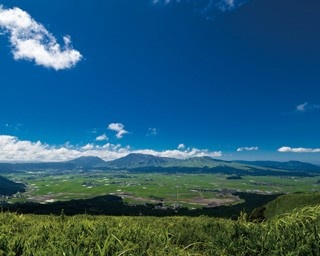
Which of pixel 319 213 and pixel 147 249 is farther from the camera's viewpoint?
pixel 319 213

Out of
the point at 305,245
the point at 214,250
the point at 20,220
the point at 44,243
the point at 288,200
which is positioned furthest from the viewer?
the point at 288,200

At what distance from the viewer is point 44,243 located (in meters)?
4.09

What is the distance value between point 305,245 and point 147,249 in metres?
1.82

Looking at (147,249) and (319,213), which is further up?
(319,213)

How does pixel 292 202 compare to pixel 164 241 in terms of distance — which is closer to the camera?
pixel 164 241

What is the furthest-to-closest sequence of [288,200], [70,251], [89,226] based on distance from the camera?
1. [288,200]
2. [89,226]
3. [70,251]

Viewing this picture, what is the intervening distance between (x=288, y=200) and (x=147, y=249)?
27096 mm

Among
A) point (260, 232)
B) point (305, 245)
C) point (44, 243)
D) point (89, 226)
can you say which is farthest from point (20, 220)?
point (305, 245)

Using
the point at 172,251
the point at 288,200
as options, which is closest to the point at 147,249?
the point at 172,251

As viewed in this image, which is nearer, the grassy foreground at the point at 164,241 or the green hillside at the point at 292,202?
the grassy foreground at the point at 164,241

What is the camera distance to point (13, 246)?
12.9 feet

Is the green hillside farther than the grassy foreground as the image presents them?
Yes

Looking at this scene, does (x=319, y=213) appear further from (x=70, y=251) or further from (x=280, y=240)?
(x=70, y=251)

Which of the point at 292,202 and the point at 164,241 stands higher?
the point at 164,241
